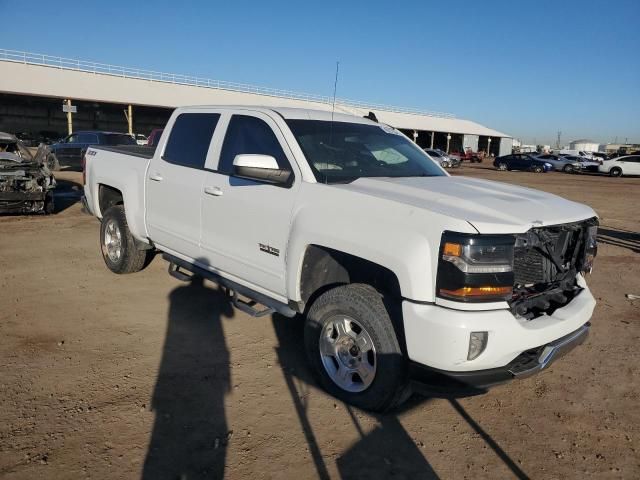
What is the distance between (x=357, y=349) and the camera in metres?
3.41

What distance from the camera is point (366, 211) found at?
3.18m

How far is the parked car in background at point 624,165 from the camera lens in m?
36.6

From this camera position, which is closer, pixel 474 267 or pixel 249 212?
pixel 474 267

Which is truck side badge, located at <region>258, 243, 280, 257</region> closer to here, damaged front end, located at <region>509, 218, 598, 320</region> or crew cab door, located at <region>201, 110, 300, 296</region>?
crew cab door, located at <region>201, 110, 300, 296</region>

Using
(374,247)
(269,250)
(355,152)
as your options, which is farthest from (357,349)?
(355,152)

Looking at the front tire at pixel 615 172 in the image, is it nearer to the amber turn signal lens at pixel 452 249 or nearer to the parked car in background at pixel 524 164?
the parked car in background at pixel 524 164

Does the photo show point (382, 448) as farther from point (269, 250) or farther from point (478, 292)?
point (269, 250)

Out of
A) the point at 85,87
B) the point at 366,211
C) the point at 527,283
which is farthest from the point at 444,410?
the point at 85,87

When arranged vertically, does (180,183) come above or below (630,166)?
below

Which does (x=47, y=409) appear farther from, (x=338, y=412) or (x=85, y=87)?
(x=85, y=87)

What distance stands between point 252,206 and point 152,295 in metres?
2.28

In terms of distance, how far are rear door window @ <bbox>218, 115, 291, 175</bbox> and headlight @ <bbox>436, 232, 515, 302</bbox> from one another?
1.57 m

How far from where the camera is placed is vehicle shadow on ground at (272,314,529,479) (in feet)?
9.28

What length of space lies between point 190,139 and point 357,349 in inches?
107
